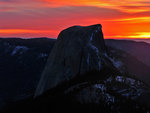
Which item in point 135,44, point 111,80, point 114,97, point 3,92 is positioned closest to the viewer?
point 114,97

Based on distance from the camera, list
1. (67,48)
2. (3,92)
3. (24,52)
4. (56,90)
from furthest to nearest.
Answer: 1. (24,52)
2. (3,92)
3. (67,48)
4. (56,90)

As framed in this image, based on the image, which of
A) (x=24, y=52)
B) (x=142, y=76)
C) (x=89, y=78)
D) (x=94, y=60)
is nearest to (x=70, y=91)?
(x=89, y=78)

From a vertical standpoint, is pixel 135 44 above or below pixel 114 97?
below

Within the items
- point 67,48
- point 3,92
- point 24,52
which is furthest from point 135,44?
point 67,48

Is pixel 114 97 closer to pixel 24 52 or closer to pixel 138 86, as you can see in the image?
pixel 138 86

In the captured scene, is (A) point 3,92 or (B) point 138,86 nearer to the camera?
(B) point 138,86

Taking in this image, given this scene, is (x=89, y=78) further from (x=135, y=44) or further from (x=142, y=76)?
(x=135, y=44)

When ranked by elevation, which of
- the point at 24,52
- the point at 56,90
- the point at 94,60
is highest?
the point at 94,60
